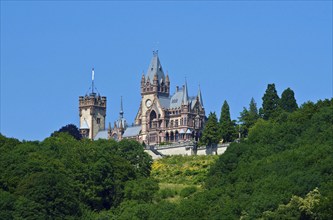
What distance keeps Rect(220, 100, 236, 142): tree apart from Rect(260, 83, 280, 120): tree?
14.2ft

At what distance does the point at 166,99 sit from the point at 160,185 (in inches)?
2177

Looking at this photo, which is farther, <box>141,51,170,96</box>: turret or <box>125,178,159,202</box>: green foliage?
<box>141,51,170,96</box>: turret

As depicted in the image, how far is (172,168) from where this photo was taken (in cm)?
14650

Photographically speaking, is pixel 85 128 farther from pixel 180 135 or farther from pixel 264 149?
pixel 264 149

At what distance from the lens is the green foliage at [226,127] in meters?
161

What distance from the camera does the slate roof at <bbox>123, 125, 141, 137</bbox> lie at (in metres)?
186

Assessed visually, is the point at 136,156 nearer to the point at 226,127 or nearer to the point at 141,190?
the point at 141,190

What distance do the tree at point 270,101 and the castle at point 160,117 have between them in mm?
18549

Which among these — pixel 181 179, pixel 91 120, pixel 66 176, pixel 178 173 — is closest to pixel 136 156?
pixel 181 179

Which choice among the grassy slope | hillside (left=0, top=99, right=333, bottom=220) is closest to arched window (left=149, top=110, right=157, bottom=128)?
the grassy slope

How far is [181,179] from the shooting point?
13775cm

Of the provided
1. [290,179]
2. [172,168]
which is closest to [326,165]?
[290,179]

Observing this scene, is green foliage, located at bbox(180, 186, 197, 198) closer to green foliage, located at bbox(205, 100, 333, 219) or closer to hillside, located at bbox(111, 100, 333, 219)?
hillside, located at bbox(111, 100, 333, 219)

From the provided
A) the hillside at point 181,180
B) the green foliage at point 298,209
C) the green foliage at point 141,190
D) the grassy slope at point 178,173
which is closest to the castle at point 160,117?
the grassy slope at point 178,173
